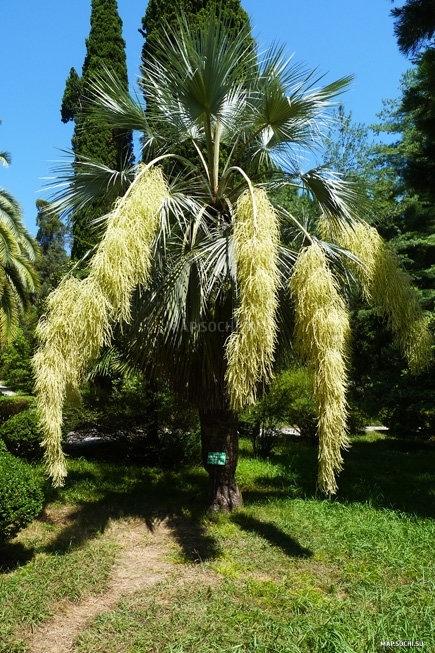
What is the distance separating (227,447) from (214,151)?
130 inches

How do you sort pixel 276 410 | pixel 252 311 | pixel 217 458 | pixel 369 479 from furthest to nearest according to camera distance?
pixel 276 410 < pixel 369 479 < pixel 217 458 < pixel 252 311

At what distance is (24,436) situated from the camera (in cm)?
853

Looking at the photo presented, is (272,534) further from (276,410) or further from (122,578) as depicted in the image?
(276,410)

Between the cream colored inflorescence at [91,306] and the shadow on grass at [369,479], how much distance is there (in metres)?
3.44

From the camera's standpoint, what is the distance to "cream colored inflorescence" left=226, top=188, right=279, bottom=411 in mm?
3996

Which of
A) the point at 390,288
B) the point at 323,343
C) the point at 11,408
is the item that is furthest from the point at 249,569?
the point at 11,408

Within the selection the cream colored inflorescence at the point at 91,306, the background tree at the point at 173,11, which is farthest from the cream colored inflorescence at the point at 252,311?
the background tree at the point at 173,11

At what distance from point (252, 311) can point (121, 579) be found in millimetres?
2661

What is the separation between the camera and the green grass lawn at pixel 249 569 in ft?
11.7

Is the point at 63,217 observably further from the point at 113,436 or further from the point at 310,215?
the point at 113,436

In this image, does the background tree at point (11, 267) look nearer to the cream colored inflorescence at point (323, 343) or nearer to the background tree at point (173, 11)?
the background tree at point (173, 11)

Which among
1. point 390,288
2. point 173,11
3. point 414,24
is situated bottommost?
point 390,288

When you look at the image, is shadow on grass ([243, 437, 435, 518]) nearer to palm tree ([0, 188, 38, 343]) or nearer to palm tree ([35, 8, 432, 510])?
palm tree ([35, 8, 432, 510])

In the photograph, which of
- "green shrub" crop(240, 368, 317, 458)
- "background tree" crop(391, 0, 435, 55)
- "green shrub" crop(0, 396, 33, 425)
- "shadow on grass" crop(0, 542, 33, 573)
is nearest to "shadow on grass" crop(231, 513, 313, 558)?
"shadow on grass" crop(0, 542, 33, 573)
